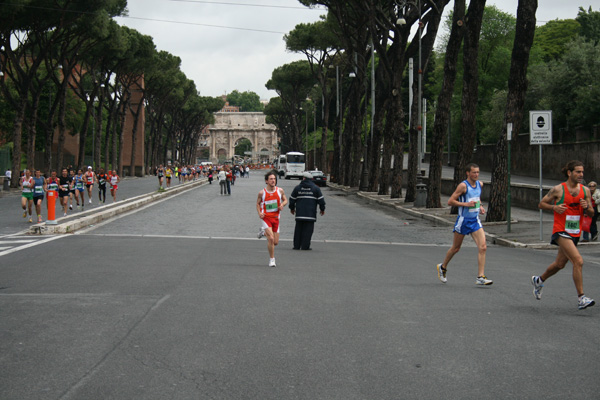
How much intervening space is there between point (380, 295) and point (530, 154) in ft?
145

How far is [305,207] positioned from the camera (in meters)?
14.6

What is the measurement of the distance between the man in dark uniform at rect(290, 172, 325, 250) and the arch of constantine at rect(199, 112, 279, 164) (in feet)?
544

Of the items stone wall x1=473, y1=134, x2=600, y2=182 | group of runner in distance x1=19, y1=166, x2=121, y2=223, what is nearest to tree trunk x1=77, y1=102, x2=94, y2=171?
group of runner in distance x1=19, y1=166, x2=121, y2=223

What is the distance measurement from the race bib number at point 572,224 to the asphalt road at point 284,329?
875 millimetres

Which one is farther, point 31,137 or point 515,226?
point 31,137

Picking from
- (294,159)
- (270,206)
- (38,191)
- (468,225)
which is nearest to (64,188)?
(38,191)

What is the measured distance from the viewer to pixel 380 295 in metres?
9.10

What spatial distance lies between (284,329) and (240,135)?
588ft

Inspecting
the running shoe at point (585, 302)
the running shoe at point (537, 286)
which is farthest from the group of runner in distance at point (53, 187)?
the running shoe at point (585, 302)

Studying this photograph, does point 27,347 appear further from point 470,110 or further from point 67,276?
point 470,110

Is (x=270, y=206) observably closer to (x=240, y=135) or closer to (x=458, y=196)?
(x=458, y=196)

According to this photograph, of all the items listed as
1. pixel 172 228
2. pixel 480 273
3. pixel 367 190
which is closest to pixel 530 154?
pixel 367 190

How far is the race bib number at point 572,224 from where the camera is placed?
838 cm

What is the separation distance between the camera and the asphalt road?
5.15 m
